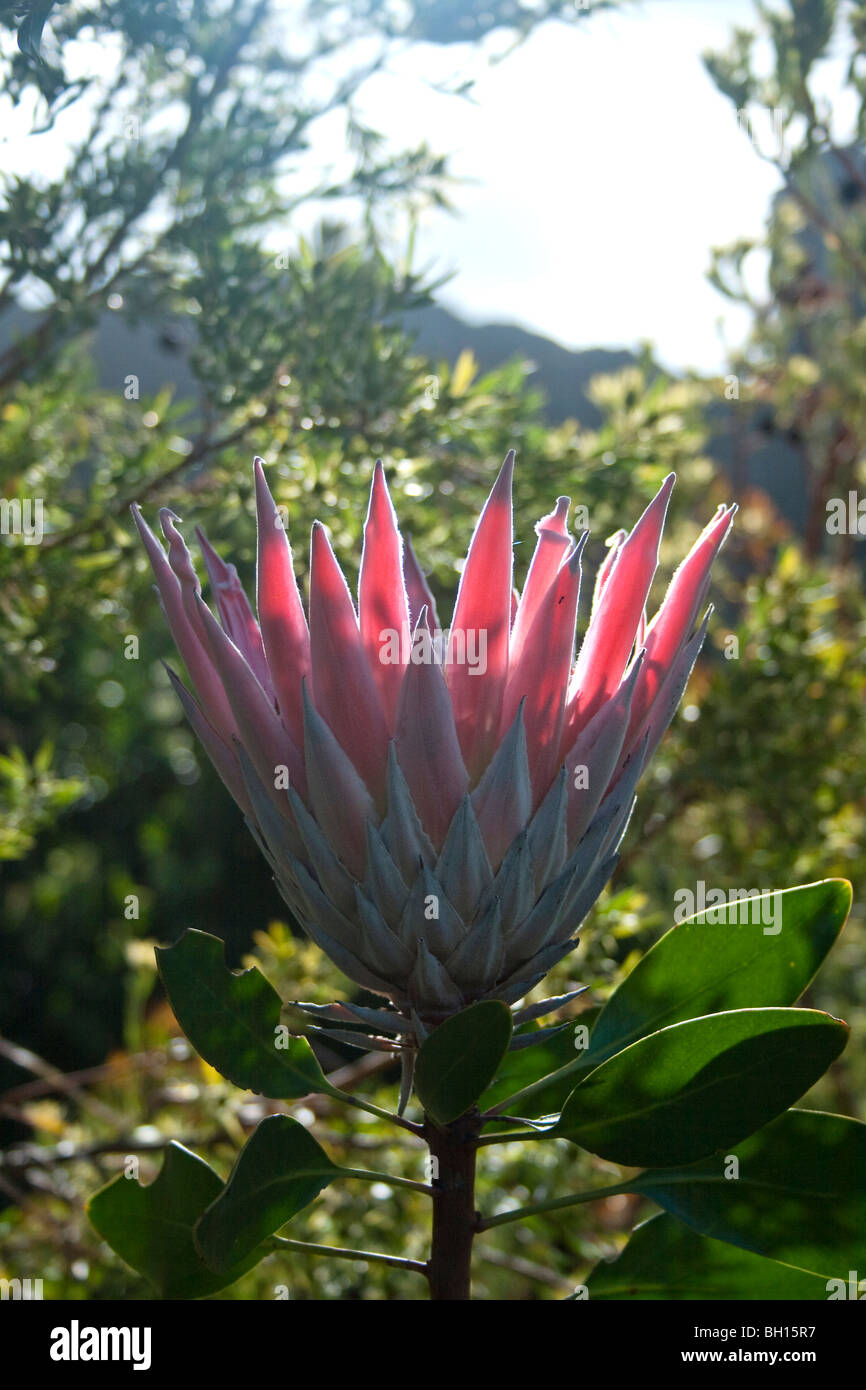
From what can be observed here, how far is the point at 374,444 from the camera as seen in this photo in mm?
892

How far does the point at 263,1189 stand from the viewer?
42cm

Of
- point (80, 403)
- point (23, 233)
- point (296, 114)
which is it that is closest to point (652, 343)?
point (296, 114)

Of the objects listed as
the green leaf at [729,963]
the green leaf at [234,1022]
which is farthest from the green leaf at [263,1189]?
the green leaf at [729,963]

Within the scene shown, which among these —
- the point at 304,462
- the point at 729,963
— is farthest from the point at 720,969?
the point at 304,462

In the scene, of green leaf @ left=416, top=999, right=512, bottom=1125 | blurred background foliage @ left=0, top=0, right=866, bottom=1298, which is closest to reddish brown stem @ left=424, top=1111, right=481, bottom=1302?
green leaf @ left=416, top=999, right=512, bottom=1125

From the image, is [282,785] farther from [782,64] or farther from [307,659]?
[782,64]

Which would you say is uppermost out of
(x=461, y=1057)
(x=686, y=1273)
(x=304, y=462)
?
(x=304, y=462)

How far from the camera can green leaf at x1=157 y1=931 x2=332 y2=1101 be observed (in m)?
0.47

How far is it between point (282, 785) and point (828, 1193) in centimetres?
28

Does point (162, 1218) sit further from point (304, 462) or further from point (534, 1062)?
point (304, 462)

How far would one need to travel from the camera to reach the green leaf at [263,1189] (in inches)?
15.8

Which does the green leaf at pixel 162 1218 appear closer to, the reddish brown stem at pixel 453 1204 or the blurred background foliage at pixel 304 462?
the reddish brown stem at pixel 453 1204

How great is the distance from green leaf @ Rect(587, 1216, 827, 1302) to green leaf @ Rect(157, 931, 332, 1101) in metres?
0.17

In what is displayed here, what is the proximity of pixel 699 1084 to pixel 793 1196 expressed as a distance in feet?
0.24
